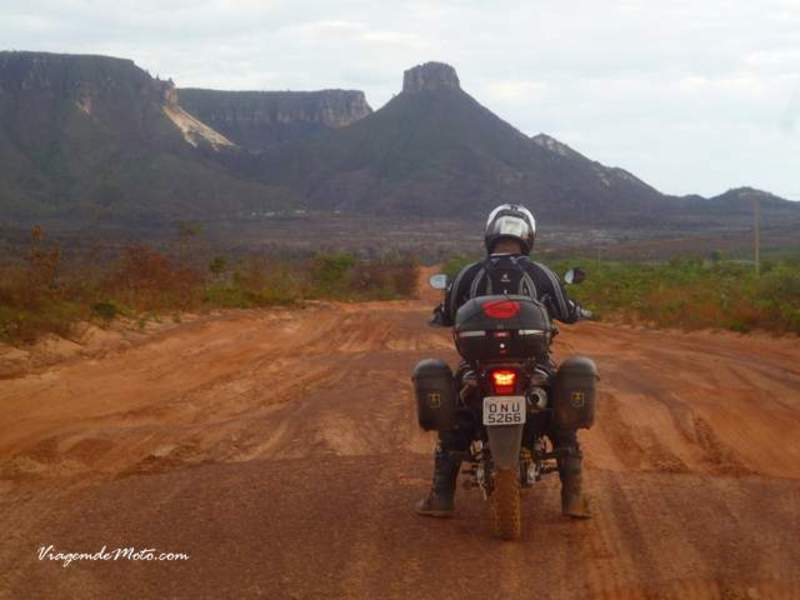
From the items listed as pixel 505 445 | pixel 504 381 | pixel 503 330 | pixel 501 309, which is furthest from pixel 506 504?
pixel 501 309

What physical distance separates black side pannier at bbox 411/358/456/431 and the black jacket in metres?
0.54

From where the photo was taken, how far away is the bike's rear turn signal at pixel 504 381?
5695 millimetres

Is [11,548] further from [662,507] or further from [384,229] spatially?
[384,229]

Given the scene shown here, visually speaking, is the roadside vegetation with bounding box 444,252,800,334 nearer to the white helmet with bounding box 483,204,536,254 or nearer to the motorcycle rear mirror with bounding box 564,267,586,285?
the motorcycle rear mirror with bounding box 564,267,586,285

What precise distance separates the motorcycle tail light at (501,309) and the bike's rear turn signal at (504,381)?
27 cm

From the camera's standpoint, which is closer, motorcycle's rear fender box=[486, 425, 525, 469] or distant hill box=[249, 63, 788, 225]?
motorcycle's rear fender box=[486, 425, 525, 469]

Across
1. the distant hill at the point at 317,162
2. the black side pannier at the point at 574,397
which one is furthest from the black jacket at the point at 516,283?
the distant hill at the point at 317,162

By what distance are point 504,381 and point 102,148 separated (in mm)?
103938

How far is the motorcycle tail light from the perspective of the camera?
5.70 metres

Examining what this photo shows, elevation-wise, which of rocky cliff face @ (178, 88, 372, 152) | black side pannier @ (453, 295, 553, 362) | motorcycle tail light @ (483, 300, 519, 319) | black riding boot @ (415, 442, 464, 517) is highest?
rocky cliff face @ (178, 88, 372, 152)

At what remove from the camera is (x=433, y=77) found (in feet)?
402

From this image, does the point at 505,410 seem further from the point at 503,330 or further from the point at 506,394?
the point at 503,330
